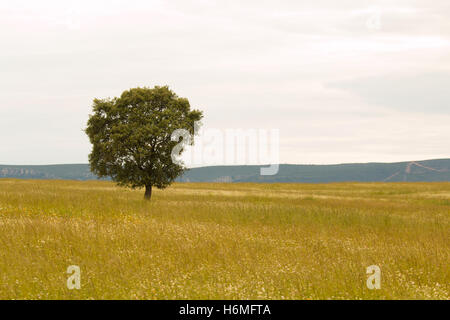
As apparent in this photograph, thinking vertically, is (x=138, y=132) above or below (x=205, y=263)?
above

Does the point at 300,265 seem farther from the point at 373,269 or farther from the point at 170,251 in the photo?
the point at 170,251

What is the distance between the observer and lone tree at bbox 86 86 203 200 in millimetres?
30453

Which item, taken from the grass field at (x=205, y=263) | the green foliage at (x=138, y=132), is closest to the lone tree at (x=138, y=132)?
the green foliage at (x=138, y=132)

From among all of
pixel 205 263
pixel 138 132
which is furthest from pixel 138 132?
pixel 205 263

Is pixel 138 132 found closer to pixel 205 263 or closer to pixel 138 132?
pixel 138 132

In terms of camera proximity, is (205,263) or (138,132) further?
(138,132)

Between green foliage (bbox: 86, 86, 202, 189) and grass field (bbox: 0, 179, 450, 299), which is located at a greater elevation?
green foliage (bbox: 86, 86, 202, 189)

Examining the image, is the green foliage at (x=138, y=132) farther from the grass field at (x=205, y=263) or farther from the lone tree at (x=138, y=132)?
the grass field at (x=205, y=263)

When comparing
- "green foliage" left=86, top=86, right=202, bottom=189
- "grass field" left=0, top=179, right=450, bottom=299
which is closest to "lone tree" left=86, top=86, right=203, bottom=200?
"green foliage" left=86, top=86, right=202, bottom=189

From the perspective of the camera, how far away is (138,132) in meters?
30.1

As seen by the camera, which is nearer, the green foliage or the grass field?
the grass field

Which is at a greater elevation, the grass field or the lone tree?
the lone tree

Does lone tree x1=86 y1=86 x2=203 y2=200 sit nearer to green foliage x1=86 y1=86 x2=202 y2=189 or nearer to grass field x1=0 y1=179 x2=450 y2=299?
green foliage x1=86 y1=86 x2=202 y2=189
